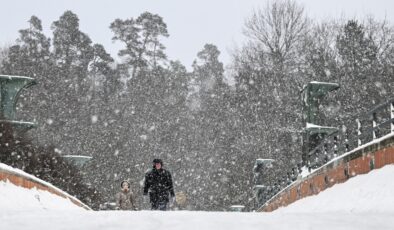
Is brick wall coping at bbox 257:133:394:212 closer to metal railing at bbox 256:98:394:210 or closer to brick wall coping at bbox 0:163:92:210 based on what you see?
metal railing at bbox 256:98:394:210

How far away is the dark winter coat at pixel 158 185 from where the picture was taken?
1386 centimetres

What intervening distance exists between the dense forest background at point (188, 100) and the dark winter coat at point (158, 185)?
18.9 ft

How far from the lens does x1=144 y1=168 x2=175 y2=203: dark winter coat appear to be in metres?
13.9

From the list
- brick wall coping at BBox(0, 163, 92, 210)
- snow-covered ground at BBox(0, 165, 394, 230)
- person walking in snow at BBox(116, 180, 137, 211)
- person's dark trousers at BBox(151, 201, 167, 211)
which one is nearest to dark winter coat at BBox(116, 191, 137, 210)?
person walking in snow at BBox(116, 180, 137, 211)

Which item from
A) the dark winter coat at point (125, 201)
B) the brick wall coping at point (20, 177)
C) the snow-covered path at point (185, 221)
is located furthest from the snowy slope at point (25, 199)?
the snow-covered path at point (185, 221)

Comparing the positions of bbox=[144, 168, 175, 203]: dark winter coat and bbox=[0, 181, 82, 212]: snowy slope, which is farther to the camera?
bbox=[144, 168, 175, 203]: dark winter coat

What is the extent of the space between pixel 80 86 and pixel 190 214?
58.7 metres

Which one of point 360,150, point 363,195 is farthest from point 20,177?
point 360,150

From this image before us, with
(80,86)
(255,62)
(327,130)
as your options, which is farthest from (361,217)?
(80,86)

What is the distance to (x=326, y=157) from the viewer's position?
1955cm

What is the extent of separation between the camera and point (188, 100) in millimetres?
81688

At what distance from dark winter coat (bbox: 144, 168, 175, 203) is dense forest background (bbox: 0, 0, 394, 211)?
576 cm

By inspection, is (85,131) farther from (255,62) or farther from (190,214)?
(190,214)

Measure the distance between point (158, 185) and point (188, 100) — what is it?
67.9 metres
